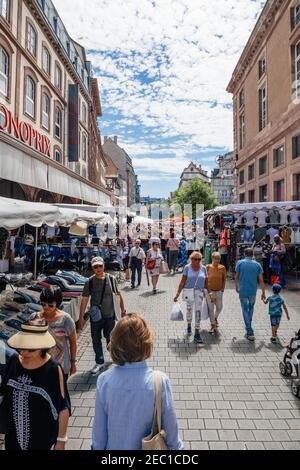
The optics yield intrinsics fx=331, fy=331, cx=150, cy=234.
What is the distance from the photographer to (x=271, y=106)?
2628cm

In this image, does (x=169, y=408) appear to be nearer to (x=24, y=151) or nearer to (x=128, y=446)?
(x=128, y=446)

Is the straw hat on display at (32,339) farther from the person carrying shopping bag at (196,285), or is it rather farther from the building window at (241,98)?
the building window at (241,98)

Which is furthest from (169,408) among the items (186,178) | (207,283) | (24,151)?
(186,178)

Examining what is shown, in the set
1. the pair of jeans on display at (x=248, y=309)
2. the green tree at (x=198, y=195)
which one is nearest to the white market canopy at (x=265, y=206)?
the pair of jeans on display at (x=248, y=309)

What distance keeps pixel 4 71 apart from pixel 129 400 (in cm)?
2009

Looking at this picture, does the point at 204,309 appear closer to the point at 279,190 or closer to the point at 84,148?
the point at 279,190

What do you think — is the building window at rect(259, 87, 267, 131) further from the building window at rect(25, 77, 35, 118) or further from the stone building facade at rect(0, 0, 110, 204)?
the building window at rect(25, 77, 35, 118)

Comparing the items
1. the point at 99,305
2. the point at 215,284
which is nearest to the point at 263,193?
the point at 215,284

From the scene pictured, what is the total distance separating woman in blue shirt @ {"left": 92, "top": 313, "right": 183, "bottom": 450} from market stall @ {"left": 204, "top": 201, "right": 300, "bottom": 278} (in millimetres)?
11302

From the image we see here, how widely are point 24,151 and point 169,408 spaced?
46.1ft

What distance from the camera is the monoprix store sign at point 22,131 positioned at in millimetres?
17062

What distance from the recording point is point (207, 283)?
707 cm

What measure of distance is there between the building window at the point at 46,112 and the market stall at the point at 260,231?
14.3 meters

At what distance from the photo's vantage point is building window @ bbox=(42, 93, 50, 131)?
23047mm
